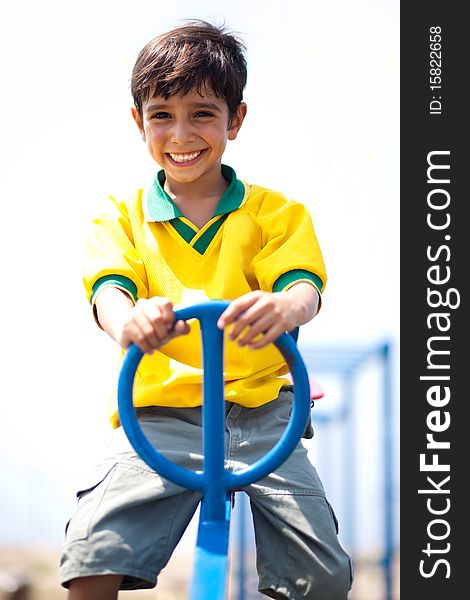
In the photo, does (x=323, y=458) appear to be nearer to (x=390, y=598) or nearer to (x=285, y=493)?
(x=390, y=598)

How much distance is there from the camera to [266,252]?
1.72 metres

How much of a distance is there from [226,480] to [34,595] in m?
6.70

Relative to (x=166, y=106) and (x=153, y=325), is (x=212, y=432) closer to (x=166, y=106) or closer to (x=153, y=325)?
(x=153, y=325)

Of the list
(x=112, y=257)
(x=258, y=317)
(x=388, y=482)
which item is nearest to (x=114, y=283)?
(x=112, y=257)

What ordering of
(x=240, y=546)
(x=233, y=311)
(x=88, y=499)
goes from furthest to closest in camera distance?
(x=240, y=546), (x=88, y=499), (x=233, y=311)

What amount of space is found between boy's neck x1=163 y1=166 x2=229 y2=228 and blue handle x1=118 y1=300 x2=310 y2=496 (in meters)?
0.51

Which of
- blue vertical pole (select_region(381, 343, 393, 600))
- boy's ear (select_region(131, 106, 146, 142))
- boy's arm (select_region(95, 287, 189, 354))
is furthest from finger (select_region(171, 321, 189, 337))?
blue vertical pole (select_region(381, 343, 393, 600))

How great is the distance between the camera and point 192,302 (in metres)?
1.68

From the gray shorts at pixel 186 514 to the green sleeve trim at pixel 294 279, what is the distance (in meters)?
0.22

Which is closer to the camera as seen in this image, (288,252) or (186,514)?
(186,514)

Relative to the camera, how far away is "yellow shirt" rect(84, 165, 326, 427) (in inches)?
64.5

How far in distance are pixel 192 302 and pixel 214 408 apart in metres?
0.39

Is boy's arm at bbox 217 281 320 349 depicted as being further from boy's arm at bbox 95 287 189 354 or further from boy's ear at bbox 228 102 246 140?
boy's ear at bbox 228 102 246 140

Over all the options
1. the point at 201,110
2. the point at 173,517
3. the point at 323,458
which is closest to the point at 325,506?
the point at 173,517
